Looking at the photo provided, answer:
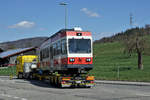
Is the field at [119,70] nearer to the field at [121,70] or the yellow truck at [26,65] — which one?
the field at [121,70]

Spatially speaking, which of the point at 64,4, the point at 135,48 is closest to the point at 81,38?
the point at 64,4

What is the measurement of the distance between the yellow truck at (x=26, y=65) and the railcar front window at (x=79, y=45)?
44.6 ft

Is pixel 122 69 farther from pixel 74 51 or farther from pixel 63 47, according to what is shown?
pixel 74 51

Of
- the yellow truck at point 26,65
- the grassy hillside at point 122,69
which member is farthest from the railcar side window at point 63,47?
the yellow truck at point 26,65

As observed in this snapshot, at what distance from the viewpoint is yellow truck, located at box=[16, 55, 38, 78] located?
33250 millimetres

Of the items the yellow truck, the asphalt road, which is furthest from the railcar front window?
the yellow truck

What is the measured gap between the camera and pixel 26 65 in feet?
113

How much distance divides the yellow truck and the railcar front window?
1360 cm

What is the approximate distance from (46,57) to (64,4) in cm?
935

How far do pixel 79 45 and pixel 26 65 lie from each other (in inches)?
632

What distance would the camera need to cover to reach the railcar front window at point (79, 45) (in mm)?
19344

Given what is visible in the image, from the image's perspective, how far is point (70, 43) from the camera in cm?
1934

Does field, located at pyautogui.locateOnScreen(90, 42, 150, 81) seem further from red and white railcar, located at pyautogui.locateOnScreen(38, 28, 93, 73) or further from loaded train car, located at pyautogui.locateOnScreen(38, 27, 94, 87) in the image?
red and white railcar, located at pyautogui.locateOnScreen(38, 28, 93, 73)

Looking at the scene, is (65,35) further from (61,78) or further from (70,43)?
(61,78)
